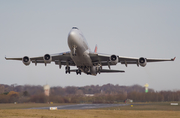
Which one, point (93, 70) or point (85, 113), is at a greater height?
point (93, 70)

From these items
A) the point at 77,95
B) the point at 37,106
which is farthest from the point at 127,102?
the point at 37,106

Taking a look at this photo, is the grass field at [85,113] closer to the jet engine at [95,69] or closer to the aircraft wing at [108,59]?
the jet engine at [95,69]

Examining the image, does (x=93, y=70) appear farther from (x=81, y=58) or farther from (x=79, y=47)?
(x=79, y=47)

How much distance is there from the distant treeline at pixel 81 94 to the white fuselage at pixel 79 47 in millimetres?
21211

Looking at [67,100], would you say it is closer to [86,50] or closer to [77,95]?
[77,95]

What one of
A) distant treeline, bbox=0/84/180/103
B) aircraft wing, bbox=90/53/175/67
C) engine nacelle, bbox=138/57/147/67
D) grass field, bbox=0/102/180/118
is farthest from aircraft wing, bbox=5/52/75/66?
distant treeline, bbox=0/84/180/103

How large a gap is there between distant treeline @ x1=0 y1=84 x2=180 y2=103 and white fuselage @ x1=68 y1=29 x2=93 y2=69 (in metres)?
21.2

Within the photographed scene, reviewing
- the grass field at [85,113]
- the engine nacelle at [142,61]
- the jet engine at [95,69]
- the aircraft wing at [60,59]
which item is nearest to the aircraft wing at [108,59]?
the engine nacelle at [142,61]

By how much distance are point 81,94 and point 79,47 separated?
36.1 meters

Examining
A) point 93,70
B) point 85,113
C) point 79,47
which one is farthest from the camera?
point 85,113

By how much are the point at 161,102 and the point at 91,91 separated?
18.8m

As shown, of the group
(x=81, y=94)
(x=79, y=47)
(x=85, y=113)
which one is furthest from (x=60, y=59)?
(x=81, y=94)

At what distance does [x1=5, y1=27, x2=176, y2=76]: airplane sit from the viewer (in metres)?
31.3

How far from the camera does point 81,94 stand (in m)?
66.1
